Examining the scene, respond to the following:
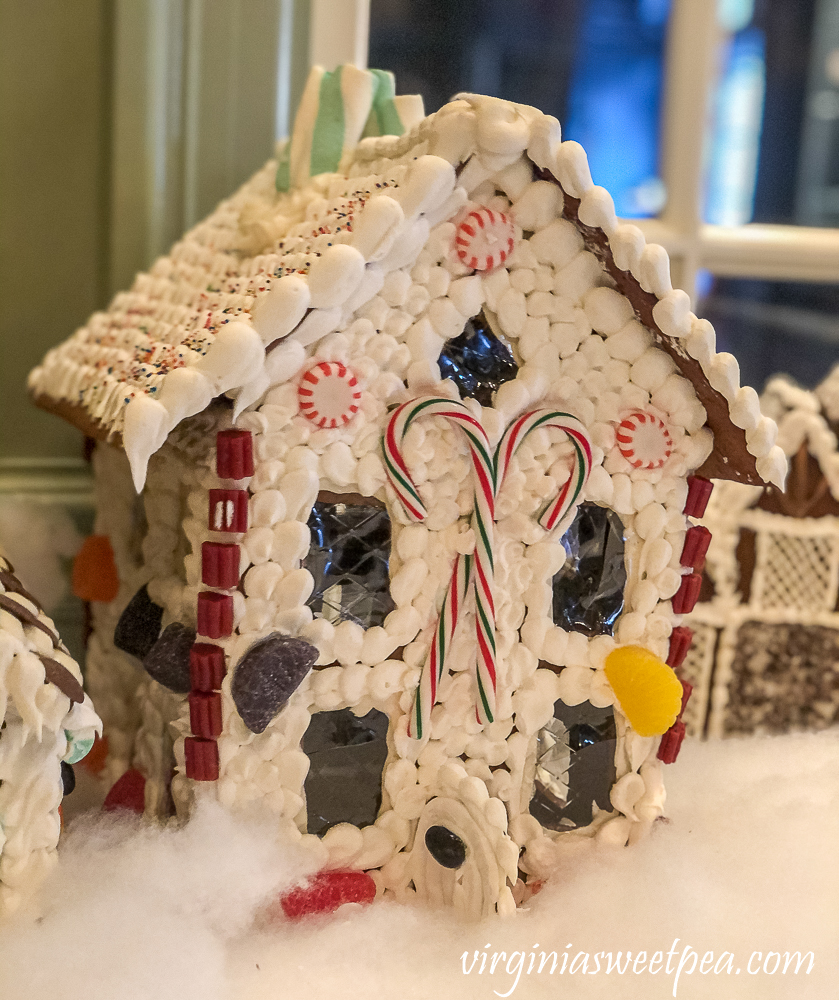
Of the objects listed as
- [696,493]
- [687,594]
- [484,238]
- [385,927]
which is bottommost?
[385,927]

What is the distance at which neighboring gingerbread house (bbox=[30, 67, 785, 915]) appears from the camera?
950 millimetres

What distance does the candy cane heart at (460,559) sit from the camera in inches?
39.1

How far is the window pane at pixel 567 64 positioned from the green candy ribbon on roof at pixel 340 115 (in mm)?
514

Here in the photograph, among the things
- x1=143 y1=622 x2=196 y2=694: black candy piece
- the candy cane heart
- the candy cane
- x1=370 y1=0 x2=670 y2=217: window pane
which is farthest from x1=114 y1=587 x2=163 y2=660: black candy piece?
x1=370 y1=0 x2=670 y2=217: window pane

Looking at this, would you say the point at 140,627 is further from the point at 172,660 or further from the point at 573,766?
the point at 573,766

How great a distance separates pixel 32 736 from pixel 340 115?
0.81 metres

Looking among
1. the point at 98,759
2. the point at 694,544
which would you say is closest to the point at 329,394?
the point at 694,544

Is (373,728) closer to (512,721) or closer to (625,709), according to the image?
(512,721)

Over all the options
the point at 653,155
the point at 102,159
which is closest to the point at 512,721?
the point at 102,159

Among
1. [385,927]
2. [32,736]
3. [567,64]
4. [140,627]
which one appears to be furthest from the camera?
[567,64]

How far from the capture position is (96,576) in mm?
1319

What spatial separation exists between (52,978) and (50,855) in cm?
12

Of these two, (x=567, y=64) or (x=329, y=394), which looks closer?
(x=329, y=394)

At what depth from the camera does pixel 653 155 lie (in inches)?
73.5
